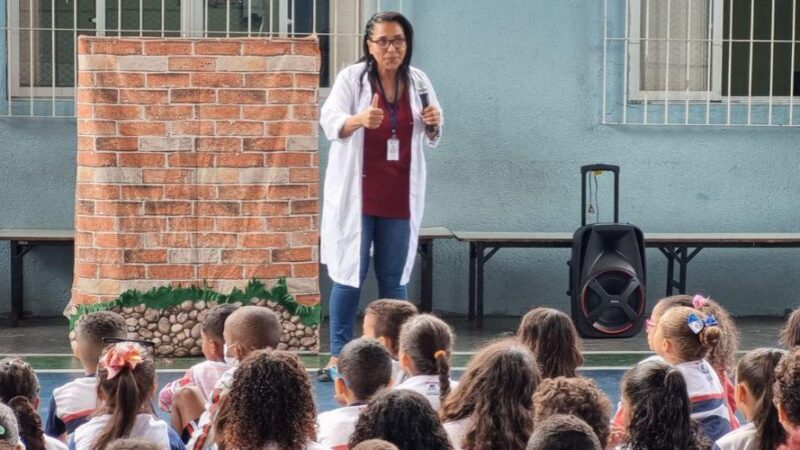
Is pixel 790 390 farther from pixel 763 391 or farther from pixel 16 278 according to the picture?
pixel 16 278

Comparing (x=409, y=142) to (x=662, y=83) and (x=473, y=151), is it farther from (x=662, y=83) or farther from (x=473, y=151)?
(x=662, y=83)

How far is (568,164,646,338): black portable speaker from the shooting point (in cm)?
863

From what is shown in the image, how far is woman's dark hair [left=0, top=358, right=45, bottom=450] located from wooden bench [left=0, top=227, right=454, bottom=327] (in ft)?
14.8

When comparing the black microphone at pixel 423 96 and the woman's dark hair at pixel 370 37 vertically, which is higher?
the woman's dark hair at pixel 370 37

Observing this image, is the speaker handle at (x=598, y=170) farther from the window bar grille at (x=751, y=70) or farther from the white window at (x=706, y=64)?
the window bar grille at (x=751, y=70)

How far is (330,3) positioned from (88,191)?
235cm

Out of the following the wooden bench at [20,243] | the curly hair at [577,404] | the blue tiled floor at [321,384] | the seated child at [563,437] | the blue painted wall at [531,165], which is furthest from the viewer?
A: the blue painted wall at [531,165]

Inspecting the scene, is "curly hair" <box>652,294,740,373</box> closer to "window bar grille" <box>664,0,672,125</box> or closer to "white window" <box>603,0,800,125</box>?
"window bar grille" <box>664,0,672,125</box>

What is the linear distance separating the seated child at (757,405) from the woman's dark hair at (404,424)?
0.86 m

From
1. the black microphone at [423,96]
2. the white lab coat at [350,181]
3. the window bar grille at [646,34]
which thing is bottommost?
the white lab coat at [350,181]

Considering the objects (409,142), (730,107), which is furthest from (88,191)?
(730,107)

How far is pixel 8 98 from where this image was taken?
367 inches

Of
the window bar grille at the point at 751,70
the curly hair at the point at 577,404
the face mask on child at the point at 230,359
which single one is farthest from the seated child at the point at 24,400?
the window bar grille at the point at 751,70

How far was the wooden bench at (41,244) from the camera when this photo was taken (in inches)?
352
